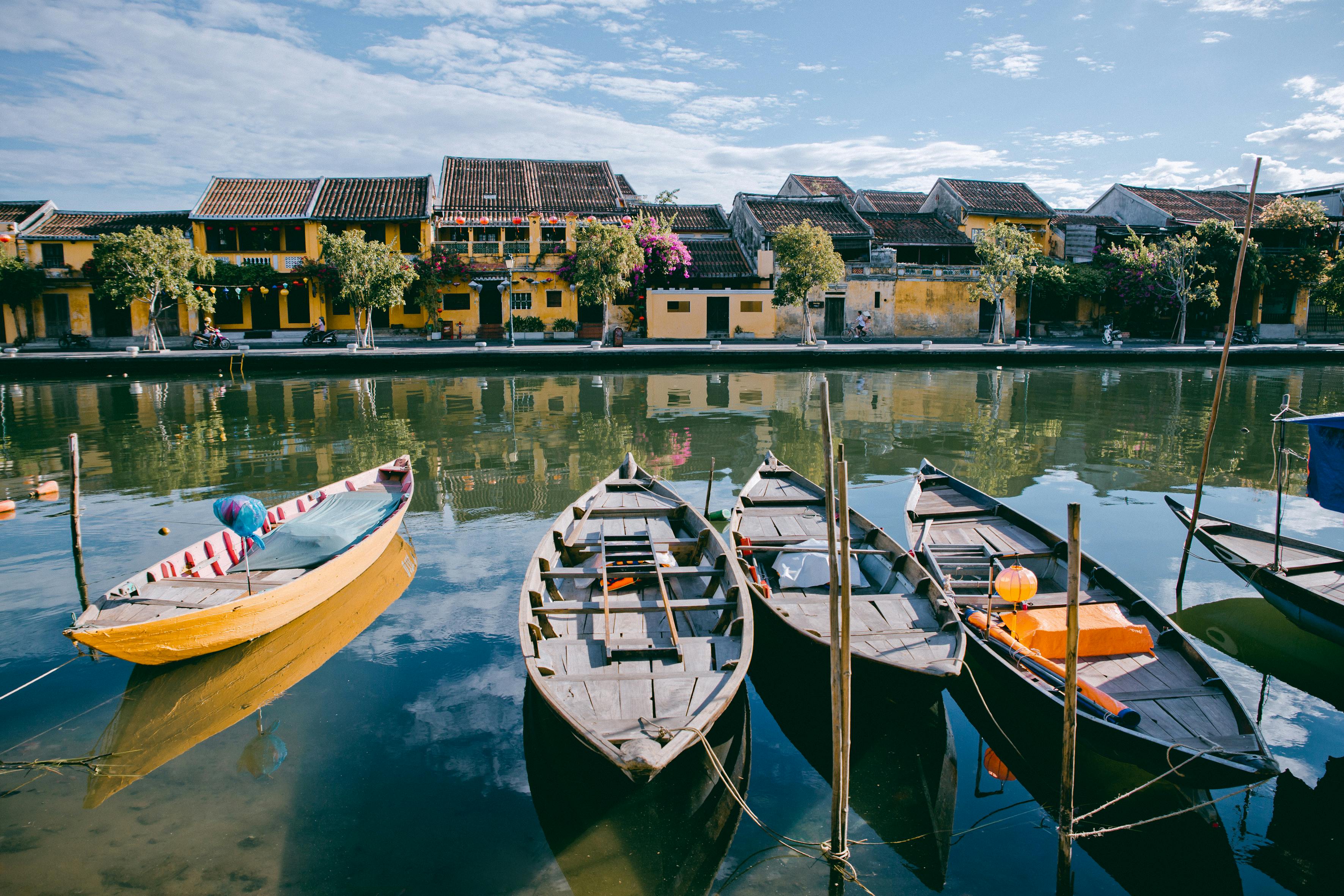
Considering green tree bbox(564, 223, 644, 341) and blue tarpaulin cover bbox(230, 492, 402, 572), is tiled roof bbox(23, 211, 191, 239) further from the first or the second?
blue tarpaulin cover bbox(230, 492, 402, 572)

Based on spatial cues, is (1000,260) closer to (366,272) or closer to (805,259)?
(805,259)

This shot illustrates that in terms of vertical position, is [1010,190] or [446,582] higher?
[1010,190]

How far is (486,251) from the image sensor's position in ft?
111

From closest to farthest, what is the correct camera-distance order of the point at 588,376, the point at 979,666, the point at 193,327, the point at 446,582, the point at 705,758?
1. the point at 705,758
2. the point at 979,666
3. the point at 446,582
4. the point at 588,376
5. the point at 193,327

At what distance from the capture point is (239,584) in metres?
7.48

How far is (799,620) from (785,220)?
3184 centimetres

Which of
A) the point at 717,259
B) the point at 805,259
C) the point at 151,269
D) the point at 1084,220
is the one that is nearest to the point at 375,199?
the point at 151,269

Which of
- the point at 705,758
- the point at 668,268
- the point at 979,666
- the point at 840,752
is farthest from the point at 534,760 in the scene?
the point at 668,268

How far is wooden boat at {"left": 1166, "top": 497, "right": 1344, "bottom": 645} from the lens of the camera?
22.4 ft

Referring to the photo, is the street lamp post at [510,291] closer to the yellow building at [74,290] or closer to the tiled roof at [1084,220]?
the yellow building at [74,290]

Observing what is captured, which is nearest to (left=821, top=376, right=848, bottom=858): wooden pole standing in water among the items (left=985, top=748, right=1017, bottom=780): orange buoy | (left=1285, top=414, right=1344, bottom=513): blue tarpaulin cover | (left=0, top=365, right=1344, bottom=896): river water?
(left=0, top=365, right=1344, bottom=896): river water

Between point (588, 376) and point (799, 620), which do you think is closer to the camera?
point (799, 620)

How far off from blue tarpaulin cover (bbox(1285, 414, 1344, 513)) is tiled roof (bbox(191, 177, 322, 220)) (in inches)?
1349

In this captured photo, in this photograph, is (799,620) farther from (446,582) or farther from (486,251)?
(486,251)
